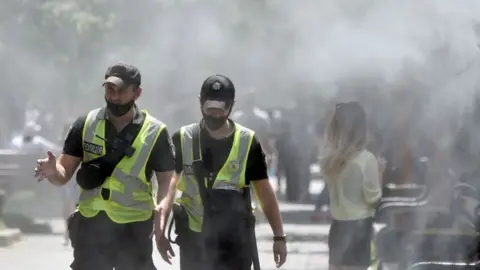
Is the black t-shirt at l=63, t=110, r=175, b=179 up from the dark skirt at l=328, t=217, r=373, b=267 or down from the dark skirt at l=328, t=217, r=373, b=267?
up

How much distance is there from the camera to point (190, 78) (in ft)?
26.7

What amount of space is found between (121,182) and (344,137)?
1467mm

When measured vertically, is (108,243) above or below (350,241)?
above

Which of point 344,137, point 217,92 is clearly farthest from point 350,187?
point 217,92

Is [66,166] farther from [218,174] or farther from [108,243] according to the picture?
[218,174]

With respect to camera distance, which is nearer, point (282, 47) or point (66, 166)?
point (66, 166)

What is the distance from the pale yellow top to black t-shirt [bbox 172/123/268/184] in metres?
0.90

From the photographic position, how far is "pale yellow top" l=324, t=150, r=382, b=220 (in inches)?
231

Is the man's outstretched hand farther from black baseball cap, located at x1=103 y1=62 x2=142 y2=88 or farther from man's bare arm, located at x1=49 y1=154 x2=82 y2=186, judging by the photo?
black baseball cap, located at x1=103 y1=62 x2=142 y2=88

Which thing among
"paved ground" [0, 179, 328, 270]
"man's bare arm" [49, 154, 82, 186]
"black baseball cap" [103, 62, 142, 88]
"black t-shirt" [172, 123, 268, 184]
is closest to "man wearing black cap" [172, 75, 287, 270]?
"black t-shirt" [172, 123, 268, 184]

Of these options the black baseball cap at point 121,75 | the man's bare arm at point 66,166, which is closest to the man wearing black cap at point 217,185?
the black baseball cap at point 121,75

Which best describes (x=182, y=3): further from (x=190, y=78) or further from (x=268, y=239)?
(x=268, y=239)

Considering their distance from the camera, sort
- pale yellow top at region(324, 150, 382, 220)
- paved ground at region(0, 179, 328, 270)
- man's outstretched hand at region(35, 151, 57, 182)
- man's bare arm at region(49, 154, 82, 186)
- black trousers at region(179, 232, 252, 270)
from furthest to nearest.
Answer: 1. paved ground at region(0, 179, 328, 270)
2. pale yellow top at region(324, 150, 382, 220)
3. black trousers at region(179, 232, 252, 270)
4. man's bare arm at region(49, 154, 82, 186)
5. man's outstretched hand at region(35, 151, 57, 182)

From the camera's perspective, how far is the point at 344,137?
5.93 m
